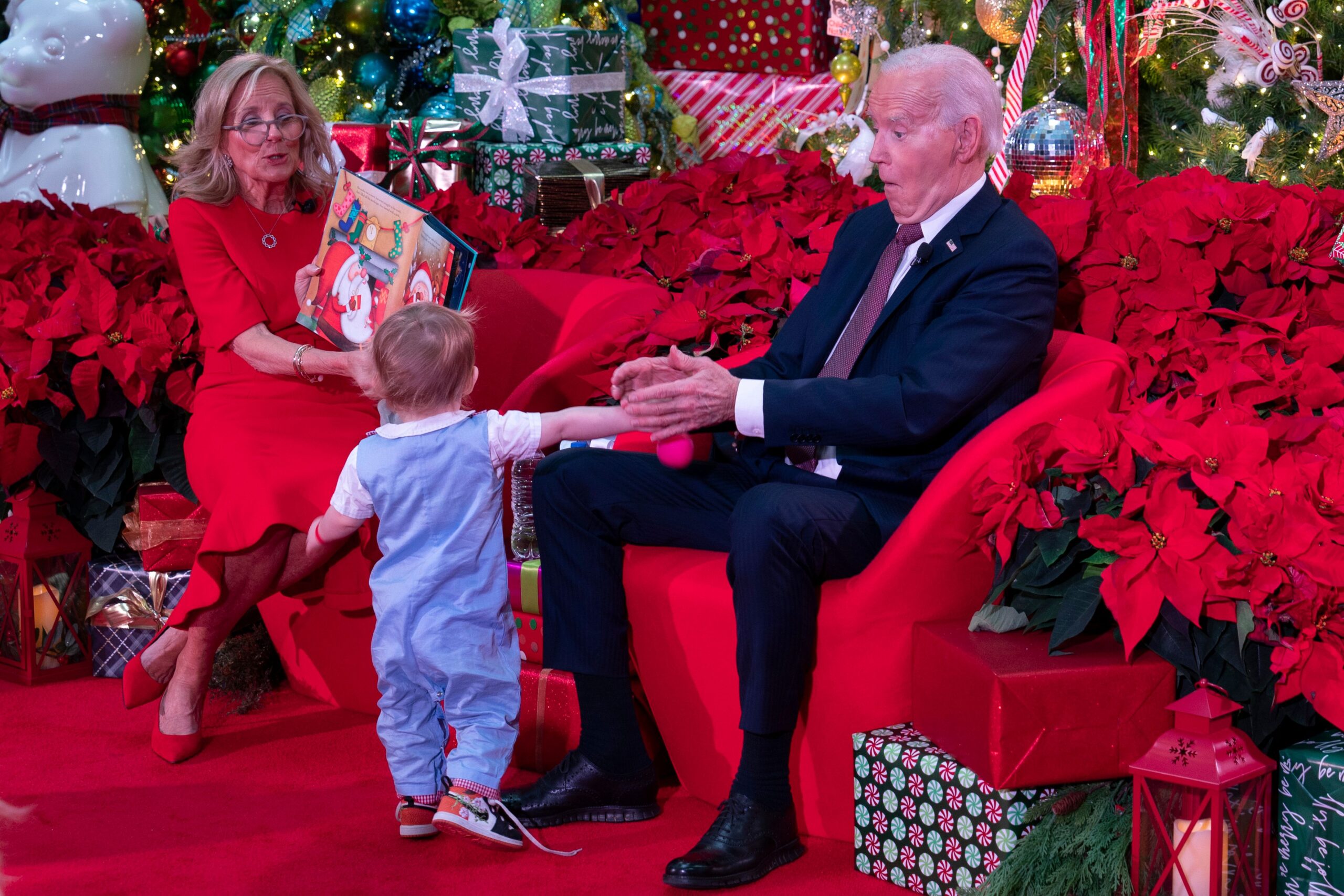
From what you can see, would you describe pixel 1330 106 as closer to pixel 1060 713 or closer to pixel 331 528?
pixel 1060 713

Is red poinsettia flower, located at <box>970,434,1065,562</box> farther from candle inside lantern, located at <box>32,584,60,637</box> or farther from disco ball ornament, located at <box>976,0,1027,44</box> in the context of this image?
disco ball ornament, located at <box>976,0,1027,44</box>

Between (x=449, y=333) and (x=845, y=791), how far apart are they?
3.38 ft

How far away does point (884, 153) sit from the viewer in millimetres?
2416

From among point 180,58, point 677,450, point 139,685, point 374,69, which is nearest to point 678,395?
point 677,450

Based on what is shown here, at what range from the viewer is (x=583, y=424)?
240cm

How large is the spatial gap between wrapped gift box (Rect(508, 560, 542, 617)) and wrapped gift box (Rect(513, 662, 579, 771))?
5.1 inches

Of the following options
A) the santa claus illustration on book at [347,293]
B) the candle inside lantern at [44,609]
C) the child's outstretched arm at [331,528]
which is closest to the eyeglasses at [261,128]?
the santa claus illustration on book at [347,293]

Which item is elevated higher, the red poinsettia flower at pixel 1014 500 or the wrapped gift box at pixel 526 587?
the red poinsettia flower at pixel 1014 500

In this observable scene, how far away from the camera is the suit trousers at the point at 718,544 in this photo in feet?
7.00

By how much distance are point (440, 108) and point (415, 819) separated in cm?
389

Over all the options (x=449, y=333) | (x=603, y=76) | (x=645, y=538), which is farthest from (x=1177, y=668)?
(x=603, y=76)

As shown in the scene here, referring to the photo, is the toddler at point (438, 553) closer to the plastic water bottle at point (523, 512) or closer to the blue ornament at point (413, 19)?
the plastic water bottle at point (523, 512)

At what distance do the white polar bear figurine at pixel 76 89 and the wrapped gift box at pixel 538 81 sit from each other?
1.38 m

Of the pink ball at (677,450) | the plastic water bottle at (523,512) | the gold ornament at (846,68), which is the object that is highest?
the gold ornament at (846,68)
